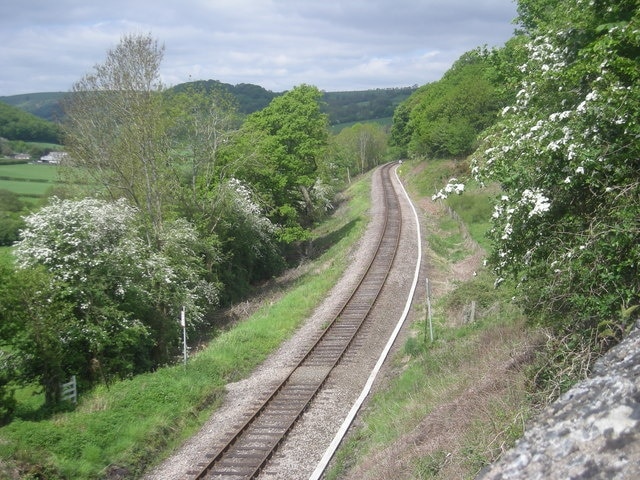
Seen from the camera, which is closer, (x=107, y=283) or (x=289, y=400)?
(x=289, y=400)

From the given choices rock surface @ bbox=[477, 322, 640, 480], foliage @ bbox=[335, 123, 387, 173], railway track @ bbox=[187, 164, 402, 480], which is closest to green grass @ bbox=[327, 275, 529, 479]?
railway track @ bbox=[187, 164, 402, 480]

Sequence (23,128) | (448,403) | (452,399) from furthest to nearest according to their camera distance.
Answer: (23,128) < (452,399) < (448,403)

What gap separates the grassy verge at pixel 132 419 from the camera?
12.1 meters

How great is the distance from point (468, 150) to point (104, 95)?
40.0m

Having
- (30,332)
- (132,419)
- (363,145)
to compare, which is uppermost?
(363,145)

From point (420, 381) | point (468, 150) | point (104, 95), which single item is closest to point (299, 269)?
point (104, 95)

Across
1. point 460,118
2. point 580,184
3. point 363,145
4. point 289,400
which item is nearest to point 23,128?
point 363,145

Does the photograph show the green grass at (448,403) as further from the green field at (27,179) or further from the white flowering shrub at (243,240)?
the green field at (27,179)

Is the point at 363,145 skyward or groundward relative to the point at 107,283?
skyward

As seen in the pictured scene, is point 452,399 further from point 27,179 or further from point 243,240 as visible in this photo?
point 27,179

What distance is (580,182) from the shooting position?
28.8 ft

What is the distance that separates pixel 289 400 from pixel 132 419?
12.4 feet

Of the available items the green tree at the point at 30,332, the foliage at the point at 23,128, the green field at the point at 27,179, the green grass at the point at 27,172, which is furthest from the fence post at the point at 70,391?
the foliage at the point at 23,128

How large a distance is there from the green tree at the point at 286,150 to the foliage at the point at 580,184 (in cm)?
2430
